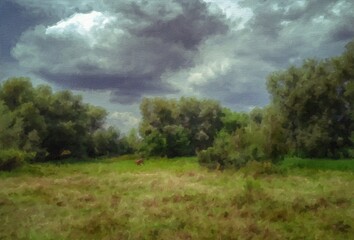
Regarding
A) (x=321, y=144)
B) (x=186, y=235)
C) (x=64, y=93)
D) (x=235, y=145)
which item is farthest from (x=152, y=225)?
(x=64, y=93)

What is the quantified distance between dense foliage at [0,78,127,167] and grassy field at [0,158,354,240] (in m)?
15.7

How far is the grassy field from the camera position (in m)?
13.3

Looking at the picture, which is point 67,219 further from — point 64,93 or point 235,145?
point 64,93

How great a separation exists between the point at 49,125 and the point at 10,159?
66.1ft

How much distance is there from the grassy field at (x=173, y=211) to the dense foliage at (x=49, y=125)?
15668 millimetres

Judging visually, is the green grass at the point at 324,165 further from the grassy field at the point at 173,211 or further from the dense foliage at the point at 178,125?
the dense foliage at the point at 178,125

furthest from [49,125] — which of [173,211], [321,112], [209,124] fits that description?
[173,211]

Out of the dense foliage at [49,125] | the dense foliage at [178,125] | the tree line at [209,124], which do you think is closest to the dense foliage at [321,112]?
the tree line at [209,124]

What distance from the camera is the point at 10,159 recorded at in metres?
32.5

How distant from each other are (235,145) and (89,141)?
32.1m

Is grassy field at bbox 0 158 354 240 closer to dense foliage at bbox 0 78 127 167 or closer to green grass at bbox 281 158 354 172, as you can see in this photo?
green grass at bbox 281 158 354 172

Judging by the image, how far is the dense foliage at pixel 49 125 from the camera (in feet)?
147

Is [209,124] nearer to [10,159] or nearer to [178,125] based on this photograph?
[178,125]

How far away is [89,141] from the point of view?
62531 millimetres
